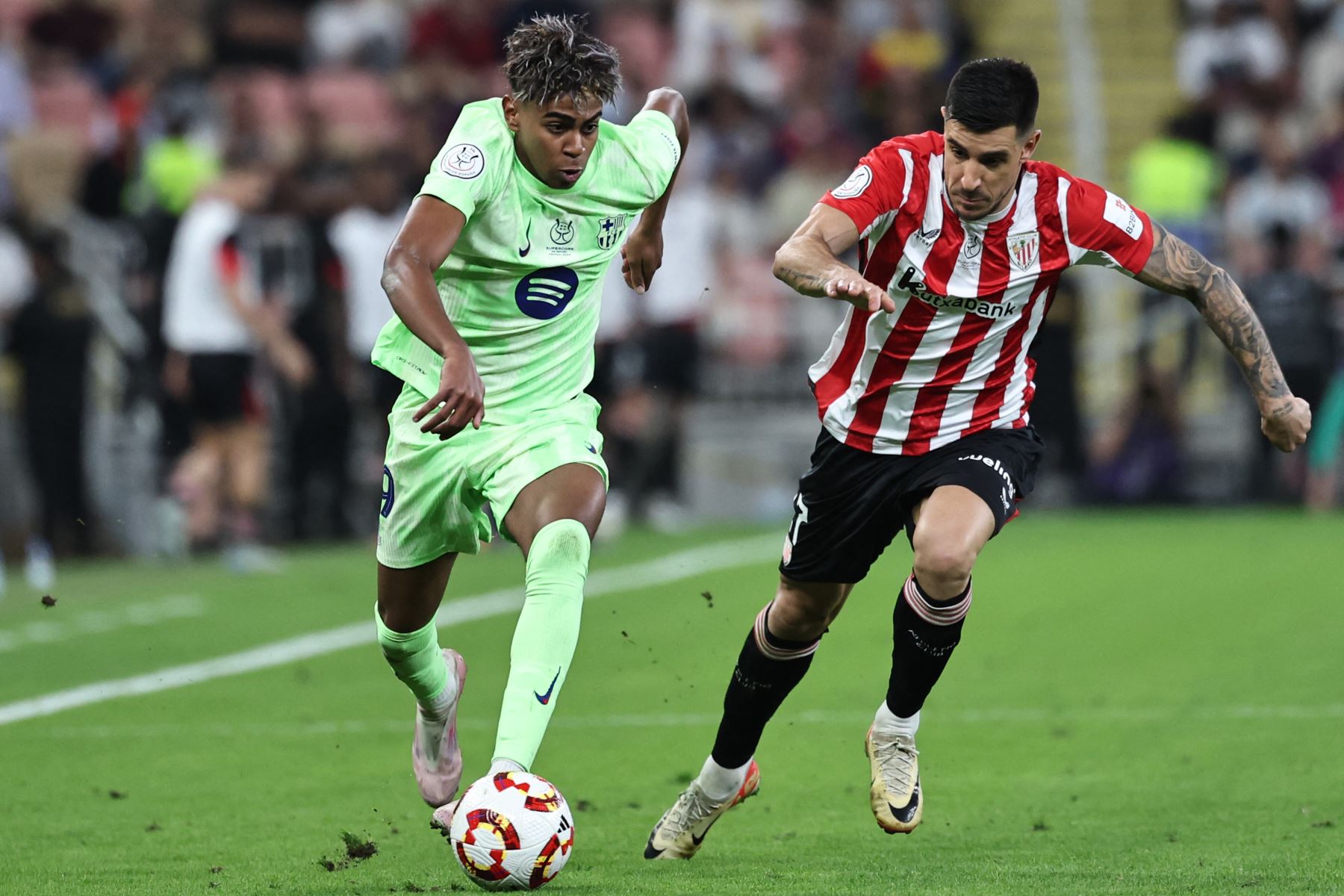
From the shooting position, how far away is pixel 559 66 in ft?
19.2

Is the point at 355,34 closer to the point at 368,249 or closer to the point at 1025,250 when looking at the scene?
the point at 368,249

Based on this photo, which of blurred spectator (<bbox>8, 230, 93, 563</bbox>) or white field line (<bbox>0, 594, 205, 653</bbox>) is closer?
white field line (<bbox>0, 594, 205, 653</bbox>)

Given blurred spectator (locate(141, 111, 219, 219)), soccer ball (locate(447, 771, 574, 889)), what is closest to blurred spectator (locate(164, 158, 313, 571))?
blurred spectator (locate(141, 111, 219, 219))

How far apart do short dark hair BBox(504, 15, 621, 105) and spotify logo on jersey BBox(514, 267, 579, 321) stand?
0.55 m

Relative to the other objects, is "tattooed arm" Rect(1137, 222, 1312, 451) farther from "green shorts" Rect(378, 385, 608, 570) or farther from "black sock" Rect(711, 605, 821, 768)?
"green shorts" Rect(378, 385, 608, 570)

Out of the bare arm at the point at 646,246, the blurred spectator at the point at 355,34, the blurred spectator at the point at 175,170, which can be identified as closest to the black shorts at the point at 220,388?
the blurred spectator at the point at 175,170

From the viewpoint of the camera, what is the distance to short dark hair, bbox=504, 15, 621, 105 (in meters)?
5.88

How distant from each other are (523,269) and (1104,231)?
1.69m

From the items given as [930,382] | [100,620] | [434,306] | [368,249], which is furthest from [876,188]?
[368,249]

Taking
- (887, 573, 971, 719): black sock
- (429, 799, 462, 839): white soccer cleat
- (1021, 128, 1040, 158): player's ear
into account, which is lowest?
(429, 799, 462, 839): white soccer cleat

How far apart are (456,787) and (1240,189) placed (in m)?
13.4

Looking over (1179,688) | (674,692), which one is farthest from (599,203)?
(1179,688)

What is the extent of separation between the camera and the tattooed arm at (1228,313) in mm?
6152

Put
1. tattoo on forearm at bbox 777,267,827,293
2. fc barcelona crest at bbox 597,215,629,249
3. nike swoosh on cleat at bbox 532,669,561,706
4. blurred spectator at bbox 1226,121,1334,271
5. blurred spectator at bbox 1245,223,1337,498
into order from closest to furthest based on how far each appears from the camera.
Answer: nike swoosh on cleat at bbox 532,669,561,706 → tattoo on forearm at bbox 777,267,827,293 → fc barcelona crest at bbox 597,215,629,249 → blurred spectator at bbox 1245,223,1337,498 → blurred spectator at bbox 1226,121,1334,271
